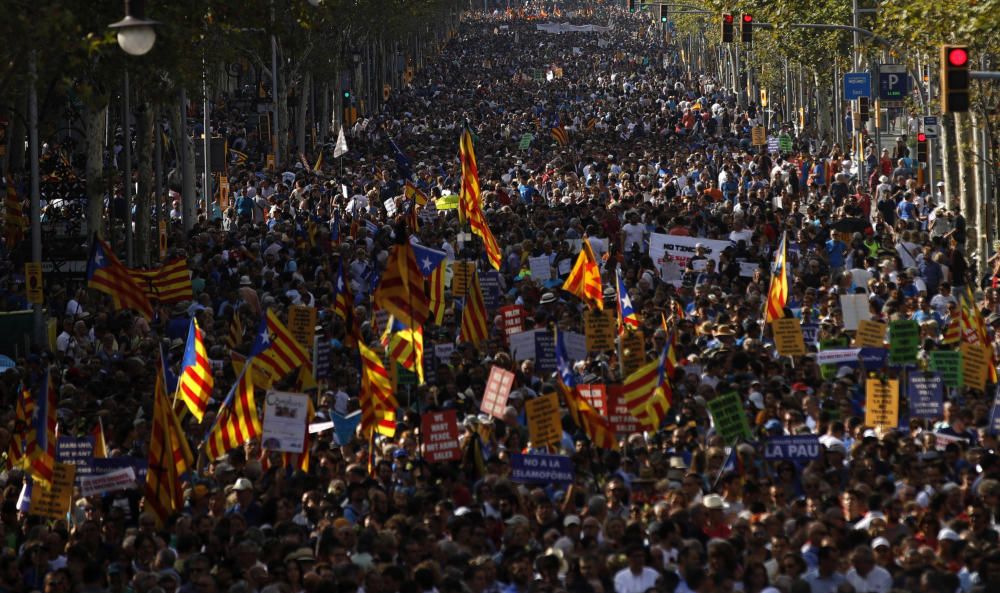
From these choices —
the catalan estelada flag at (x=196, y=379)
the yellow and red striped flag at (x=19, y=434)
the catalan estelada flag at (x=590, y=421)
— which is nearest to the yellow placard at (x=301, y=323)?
the catalan estelada flag at (x=196, y=379)

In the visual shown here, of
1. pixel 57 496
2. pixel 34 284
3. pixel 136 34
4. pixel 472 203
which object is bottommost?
pixel 57 496

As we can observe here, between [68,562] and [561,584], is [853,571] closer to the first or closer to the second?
[561,584]

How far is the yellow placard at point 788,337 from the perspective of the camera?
19.8 metres

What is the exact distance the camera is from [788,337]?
1986 cm

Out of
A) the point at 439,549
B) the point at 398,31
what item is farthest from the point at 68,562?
the point at 398,31

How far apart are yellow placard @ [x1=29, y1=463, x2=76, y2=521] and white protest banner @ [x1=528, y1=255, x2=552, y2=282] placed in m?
12.1

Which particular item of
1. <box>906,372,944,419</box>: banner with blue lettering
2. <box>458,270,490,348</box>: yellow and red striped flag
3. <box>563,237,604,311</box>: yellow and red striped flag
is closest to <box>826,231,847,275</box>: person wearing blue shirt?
<box>563,237,604,311</box>: yellow and red striped flag

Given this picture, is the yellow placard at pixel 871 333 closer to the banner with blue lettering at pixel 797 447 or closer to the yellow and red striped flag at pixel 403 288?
the yellow and red striped flag at pixel 403 288

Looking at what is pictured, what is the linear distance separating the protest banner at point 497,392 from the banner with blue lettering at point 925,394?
3138mm

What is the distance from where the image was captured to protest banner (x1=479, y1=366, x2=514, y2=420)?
55.3 ft

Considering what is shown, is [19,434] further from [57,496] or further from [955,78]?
[955,78]

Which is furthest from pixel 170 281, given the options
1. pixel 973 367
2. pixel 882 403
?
pixel 882 403

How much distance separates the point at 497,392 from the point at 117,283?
8603 millimetres

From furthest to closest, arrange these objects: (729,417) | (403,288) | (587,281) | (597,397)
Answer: (587,281), (403,288), (597,397), (729,417)
